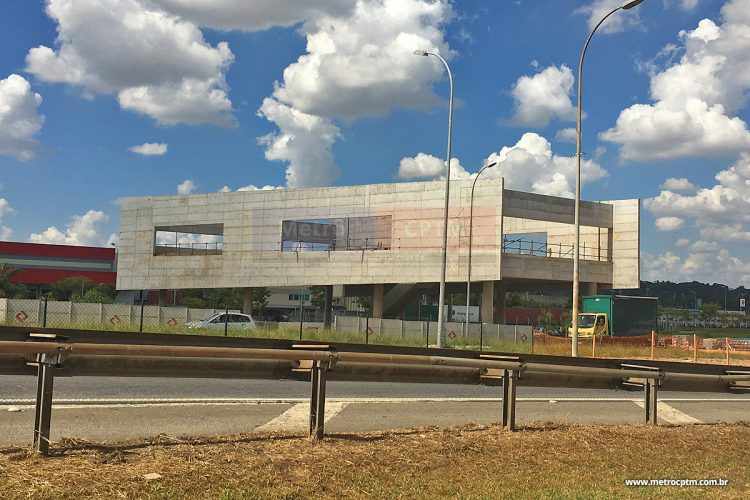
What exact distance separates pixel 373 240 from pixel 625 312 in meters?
21.5

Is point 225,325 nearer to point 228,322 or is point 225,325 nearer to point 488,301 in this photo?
point 228,322

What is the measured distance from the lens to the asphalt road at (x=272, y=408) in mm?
7984

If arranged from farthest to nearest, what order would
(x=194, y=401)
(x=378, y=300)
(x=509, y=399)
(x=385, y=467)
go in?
1. (x=378, y=300)
2. (x=194, y=401)
3. (x=509, y=399)
4. (x=385, y=467)

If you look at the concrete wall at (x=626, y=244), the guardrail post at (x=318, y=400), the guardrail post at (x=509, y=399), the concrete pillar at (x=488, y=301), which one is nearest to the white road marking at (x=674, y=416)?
the guardrail post at (x=509, y=399)

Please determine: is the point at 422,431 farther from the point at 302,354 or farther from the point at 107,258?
the point at 107,258

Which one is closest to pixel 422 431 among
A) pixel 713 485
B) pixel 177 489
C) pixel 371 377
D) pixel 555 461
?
pixel 371 377

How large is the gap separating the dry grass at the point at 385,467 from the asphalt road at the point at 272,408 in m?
1.10

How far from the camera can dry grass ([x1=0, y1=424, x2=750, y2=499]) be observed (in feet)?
16.9

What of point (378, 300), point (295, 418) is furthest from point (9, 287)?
point (295, 418)

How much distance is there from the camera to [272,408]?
9.82 metres

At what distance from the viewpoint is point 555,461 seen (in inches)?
276

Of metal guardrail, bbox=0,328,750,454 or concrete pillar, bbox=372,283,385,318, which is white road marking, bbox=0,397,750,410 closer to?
metal guardrail, bbox=0,328,750,454

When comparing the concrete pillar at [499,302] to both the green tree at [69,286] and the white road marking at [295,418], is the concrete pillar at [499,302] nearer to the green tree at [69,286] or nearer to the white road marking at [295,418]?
the green tree at [69,286]

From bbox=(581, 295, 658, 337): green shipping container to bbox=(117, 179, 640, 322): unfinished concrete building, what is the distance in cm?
679
